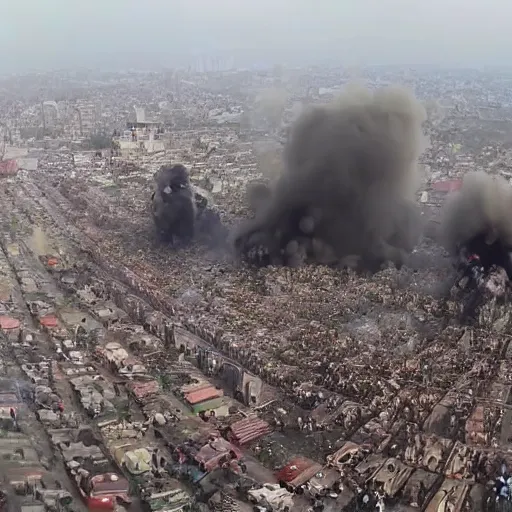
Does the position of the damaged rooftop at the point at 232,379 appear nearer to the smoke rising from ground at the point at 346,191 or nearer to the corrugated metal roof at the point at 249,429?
the corrugated metal roof at the point at 249,429

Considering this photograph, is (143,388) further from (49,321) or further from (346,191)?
(346,191)

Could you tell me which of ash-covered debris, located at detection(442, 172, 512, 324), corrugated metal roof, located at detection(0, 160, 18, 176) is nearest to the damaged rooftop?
ash-covered debris, located at detection(442, 172, 512, 324)

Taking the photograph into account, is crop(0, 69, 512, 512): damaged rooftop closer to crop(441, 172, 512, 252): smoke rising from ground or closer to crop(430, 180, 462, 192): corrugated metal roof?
crop(441, 172, 512, 252): smoke rising from ground

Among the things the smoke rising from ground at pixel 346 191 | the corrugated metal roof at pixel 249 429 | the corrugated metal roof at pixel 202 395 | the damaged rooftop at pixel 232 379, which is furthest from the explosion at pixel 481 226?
the corrugated metal roof at pixel 249 429

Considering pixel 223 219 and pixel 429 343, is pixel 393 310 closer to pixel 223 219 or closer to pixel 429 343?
pixel 429 343

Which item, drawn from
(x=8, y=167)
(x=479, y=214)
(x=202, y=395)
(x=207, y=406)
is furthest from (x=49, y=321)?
(x=8, y=167)

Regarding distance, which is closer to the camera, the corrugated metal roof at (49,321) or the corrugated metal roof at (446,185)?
the corrugated metal roof at (49,321)

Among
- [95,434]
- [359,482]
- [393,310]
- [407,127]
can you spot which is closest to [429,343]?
[393,310]
